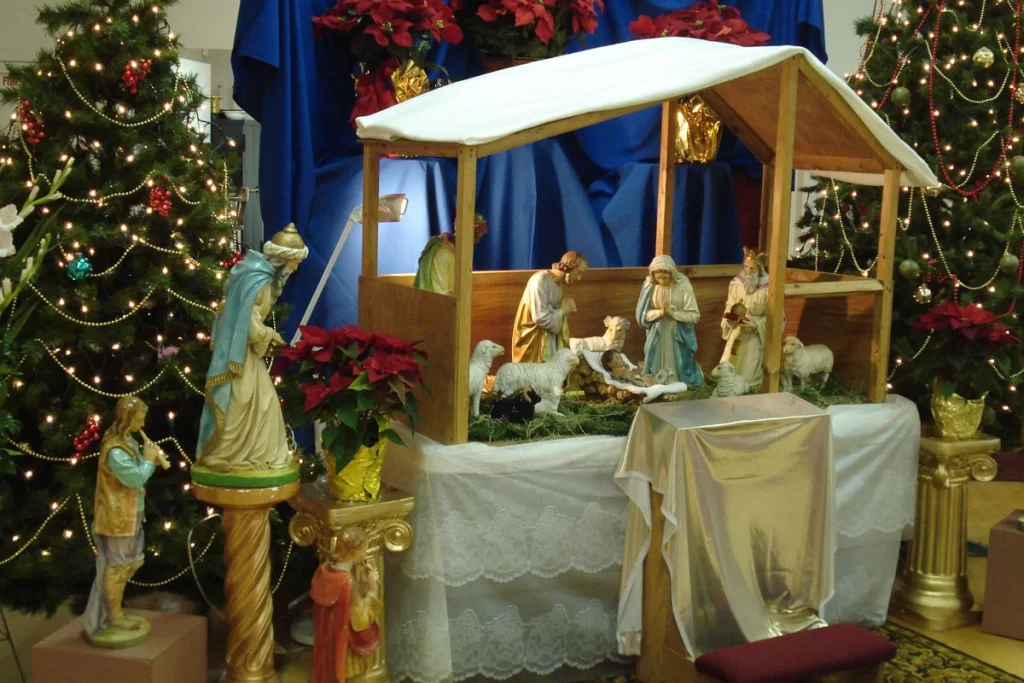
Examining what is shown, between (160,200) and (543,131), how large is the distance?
1.31 metres

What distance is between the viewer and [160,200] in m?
4.42

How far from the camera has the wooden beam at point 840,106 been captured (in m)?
4.82

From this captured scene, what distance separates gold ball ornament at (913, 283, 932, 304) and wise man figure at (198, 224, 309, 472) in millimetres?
2920

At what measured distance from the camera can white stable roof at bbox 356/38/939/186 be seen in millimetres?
4359

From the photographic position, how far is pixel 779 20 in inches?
267

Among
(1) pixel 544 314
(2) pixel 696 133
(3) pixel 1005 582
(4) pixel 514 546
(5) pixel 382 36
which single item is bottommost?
(3) pixel 1005 582

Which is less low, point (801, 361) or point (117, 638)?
point (801, 361)

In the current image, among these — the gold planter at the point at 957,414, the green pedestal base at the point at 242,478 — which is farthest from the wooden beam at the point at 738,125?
the green pedestal base at the point at 242,478

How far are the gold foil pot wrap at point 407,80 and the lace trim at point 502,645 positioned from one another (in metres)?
→ 2.30

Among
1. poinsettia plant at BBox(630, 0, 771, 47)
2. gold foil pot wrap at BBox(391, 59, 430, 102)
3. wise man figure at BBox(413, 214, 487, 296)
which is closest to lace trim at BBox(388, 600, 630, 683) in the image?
→ wise man figure at BBox(413, 214, 487, 296)

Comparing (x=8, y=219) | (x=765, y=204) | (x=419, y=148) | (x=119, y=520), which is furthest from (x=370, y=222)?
(x=8, y=219)

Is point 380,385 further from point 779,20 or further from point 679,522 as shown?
point 779,20

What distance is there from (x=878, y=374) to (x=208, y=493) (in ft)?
8.99

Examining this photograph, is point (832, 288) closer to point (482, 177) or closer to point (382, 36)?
point (482, 177)
